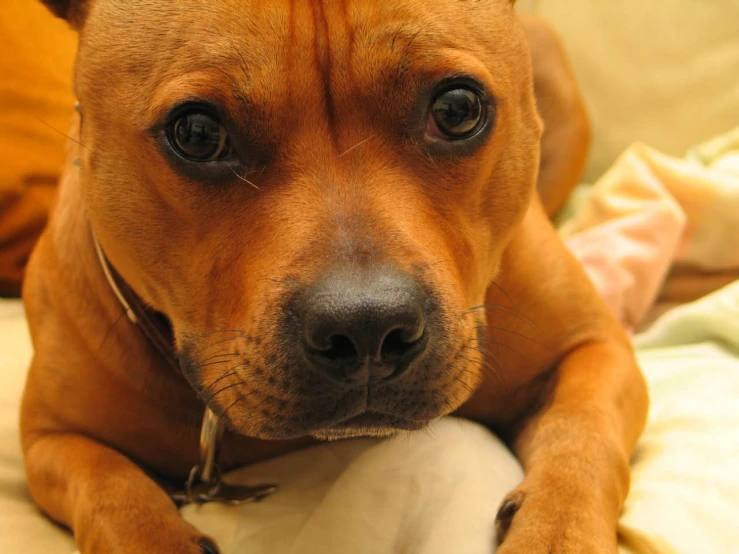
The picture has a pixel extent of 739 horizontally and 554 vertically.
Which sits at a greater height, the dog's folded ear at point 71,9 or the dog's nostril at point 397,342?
the dog's folded ear at point 71,9

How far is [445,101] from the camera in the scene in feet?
4.03

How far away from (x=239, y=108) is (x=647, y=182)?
62.0 inches

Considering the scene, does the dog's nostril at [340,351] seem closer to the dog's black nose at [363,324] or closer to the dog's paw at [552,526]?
the dog's black nose at [363,324]

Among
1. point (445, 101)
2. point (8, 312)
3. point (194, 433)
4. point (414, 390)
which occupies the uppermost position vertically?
point (445, 101)

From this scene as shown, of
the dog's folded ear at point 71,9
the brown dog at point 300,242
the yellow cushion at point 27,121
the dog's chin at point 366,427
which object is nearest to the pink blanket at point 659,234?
the brown dog at point 300,242

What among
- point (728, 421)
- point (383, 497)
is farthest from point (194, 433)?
point (728, 421)

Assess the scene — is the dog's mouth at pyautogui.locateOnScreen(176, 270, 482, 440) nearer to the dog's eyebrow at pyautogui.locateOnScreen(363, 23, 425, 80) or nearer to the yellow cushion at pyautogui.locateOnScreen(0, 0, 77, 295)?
the dog's eyebrow at pyautogui.locateOnScreen(363, 23, 425, 80)

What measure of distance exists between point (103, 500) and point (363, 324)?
622 mm

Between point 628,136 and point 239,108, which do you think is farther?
point 628,136

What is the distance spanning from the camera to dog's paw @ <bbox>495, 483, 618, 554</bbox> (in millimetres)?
1148

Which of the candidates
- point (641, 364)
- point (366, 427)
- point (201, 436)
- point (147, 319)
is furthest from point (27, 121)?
point (641, 364)

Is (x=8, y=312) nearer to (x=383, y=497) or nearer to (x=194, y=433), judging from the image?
(x=194, y=433)

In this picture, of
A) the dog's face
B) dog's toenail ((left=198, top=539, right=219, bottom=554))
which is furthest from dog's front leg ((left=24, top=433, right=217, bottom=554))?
the dog's face

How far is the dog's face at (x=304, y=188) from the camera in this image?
1.08 meters
